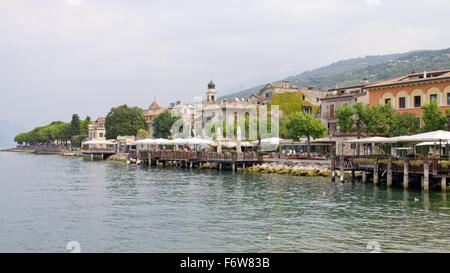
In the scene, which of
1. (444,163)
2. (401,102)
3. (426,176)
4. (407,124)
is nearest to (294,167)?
(407,124)

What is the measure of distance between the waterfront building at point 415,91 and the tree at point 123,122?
70.0 metres

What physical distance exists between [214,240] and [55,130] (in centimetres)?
16928

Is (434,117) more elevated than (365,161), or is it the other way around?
(434,117)

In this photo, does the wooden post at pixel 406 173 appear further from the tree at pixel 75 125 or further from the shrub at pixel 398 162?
the tree at pixel 75 125

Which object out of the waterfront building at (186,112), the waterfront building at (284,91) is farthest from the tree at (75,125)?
the waterfront building at (284,91)

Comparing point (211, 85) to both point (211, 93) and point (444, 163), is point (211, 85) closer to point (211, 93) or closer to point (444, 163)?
point (211, 93)

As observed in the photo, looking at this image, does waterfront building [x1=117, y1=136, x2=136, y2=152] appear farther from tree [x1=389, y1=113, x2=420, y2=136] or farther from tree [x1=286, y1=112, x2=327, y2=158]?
tree [x1=389, y1=113, x2=420, y2=136]

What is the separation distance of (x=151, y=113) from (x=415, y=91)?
90.9 m

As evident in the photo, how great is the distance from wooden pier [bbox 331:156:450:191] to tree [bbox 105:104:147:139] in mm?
78625

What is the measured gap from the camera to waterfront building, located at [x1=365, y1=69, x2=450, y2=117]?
49.2 meters

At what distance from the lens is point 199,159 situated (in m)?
62.3
